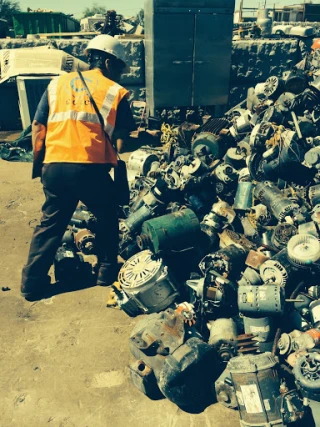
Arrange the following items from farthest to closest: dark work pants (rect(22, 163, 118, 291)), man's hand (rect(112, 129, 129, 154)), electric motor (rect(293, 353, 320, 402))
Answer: man's hand (rect(112, 129, 129, 154)) → dark work pants (rect(22, 163, 118, 291)) → electric motor (rect(293, 353, 320, 402))

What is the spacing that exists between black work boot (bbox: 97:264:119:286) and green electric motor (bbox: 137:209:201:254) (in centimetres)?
44

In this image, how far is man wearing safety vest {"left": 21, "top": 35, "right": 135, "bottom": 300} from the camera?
405 centimetres

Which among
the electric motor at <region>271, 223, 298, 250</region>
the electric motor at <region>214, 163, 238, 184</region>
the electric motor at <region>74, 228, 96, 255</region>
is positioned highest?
the electric motor at <region>214, 163, 238, 184</region>

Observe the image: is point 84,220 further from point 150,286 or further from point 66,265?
point 150,286

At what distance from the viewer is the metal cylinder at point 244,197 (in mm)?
4988

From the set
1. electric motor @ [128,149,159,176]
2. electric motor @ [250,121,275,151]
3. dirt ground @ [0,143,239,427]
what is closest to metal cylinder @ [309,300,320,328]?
dirt ground @ [0,143,239,427]

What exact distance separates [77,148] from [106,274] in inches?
56.0

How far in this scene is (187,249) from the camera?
4.27 meters

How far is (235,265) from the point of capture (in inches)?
160

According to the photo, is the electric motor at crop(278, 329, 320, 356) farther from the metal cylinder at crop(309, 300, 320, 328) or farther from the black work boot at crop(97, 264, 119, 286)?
the black work boot at crop(97, 264, 119, 286)

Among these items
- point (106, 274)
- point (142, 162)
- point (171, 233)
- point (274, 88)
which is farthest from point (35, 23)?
point (171, 233)

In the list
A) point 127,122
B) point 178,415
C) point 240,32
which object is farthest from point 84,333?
point 240,32

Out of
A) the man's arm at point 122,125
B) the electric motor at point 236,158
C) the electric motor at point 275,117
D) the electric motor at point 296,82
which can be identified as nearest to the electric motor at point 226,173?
the electric motor at point 236,158

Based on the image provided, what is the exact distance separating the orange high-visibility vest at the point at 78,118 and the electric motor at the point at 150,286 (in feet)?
3.87
